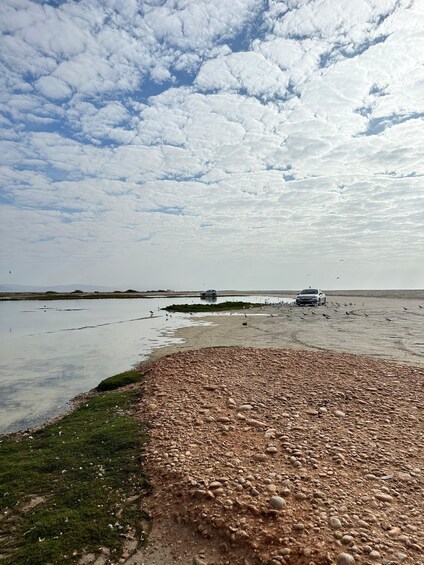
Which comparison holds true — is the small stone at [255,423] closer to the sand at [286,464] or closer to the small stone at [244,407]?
the sand at [286,464]

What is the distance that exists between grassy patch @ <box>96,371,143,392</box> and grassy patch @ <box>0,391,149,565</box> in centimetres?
359

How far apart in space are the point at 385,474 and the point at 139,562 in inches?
182

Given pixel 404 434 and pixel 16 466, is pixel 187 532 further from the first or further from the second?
pixel 404 434

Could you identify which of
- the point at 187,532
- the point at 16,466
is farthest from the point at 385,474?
the point at 16,466

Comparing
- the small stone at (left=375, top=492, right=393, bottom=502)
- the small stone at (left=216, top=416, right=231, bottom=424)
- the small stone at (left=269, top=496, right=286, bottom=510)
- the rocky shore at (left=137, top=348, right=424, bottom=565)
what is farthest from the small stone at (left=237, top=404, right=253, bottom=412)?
the small stone at (left=375, top=492, right=393, bottom=502)

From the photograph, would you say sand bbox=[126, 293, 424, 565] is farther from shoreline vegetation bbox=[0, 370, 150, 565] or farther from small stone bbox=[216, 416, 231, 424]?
shoreline vegetation bbox=[0, 370, 150, 565]

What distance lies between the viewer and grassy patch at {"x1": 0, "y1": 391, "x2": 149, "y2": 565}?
18.7 ft

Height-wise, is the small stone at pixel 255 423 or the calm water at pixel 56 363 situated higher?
the small stone at pixel 255 423

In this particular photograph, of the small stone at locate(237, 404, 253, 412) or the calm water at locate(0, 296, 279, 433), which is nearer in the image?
the small stone at locate(237, 404, 253, 412)

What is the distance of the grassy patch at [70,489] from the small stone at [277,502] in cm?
212

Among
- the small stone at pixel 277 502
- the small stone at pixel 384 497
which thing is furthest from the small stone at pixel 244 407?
the small stone at pixel 384 497

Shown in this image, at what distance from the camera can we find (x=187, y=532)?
19.1 feet

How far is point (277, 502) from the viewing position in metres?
6.04

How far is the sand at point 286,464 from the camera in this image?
5344 mm
